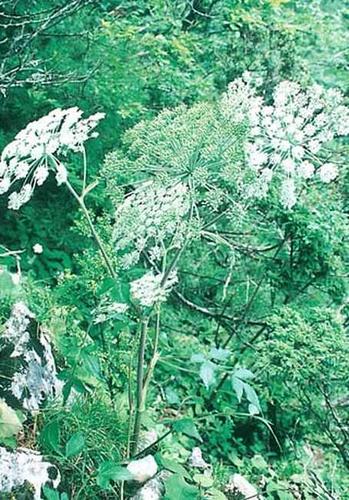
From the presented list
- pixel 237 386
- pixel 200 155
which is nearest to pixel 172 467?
pixel 237 386

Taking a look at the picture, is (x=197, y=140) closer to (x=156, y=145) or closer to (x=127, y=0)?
(x=156, y=145)

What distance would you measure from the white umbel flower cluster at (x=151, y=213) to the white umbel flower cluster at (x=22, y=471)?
0.62 m

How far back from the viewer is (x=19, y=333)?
2.13m

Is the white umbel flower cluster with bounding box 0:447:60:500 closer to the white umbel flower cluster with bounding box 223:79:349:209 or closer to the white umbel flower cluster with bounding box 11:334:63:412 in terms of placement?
the white umbel flower cluster with bounding box 11:334:63:412

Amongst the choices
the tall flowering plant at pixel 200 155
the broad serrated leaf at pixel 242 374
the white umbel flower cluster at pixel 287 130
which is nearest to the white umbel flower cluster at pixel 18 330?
the tall flowering plant at pixel 200 155

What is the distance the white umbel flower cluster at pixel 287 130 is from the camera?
1840mm

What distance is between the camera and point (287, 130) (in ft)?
6.05

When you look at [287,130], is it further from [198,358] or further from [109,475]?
[109,475]

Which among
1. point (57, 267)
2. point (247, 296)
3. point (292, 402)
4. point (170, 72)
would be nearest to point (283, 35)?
point (170, 72)

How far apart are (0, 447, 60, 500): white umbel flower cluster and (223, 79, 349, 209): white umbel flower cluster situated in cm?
100

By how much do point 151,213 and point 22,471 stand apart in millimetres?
807

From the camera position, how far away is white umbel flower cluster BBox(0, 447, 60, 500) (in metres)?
1.79

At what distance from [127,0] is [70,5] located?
81 cm

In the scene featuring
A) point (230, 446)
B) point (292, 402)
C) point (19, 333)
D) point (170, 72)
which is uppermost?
point (170, 72)
